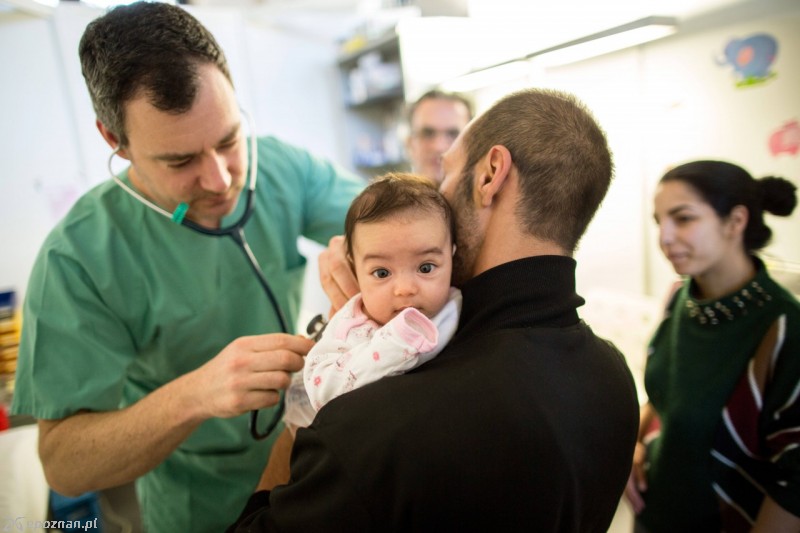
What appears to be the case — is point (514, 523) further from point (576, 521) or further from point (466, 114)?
point (466, 114)

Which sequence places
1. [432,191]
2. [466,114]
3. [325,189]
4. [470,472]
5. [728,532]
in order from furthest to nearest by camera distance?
1. [466,114]
2. [325,189]
3. [728,532]
4. [432,191]
5. [470,472]

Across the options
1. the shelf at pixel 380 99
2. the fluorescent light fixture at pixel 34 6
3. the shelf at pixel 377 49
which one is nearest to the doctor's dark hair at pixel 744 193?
the shelf at pixel 377 49

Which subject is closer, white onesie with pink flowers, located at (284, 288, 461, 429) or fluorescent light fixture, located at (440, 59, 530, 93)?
white onesie with pink flowers, located at (284, 288, 461, 429)

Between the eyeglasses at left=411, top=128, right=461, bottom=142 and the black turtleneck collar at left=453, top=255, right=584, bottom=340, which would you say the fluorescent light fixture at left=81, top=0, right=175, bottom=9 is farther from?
the eyeglasses at left=411, top=128, right=461, bottom=142

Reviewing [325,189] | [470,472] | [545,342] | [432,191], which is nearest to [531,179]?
[432,191]

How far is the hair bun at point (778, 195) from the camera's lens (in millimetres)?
1196

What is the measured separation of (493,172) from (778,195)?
35.4 inches

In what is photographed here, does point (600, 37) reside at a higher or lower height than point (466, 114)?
higher

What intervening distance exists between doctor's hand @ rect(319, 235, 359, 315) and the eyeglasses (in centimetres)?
132

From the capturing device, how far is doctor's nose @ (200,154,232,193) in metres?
Result: 0.98

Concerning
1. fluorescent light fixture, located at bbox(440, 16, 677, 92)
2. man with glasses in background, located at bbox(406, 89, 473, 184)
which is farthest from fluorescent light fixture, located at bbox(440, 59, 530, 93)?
man with glasses in background, located at bbox(406, 89, 473, 184)

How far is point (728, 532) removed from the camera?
1134 millimetres

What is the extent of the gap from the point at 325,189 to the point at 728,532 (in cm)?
139

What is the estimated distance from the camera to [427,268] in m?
0.86
